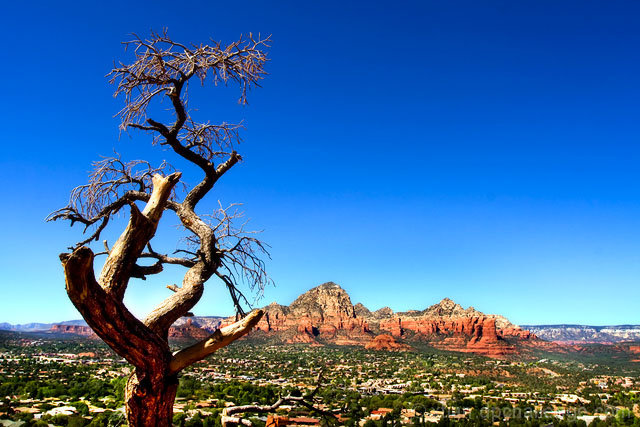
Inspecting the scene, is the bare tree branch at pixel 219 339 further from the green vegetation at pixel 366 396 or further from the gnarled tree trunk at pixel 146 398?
the green vegetation at pixel 366 396

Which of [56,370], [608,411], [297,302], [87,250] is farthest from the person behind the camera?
[297,302]

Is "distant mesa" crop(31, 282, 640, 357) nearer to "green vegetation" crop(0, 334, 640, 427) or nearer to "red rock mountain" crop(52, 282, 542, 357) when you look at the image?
"red rock mountain" crop(52, 282, 542, 357)

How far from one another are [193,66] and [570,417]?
46.3 metres

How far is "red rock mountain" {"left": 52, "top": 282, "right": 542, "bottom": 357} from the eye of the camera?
13625 centimetres

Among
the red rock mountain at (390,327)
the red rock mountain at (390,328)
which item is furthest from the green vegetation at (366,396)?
the red rock mountain at (390,327)

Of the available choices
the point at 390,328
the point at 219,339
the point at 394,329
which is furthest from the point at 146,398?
the point at 390,328

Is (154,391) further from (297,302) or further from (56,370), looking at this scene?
(297,302)

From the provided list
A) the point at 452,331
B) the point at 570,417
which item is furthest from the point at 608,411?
the point at 452,331

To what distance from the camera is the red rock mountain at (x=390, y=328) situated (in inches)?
5364

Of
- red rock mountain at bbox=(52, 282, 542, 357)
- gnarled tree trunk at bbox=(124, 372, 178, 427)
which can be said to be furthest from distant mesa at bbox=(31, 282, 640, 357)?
gnarled tree trunk at bbox=(124, 372, 178, 427)

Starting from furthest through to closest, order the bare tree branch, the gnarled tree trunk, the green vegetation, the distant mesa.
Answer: the distant mesa < the green vegetation < the bare tree branch < the gnarled tree trunk

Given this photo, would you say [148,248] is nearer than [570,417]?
Yes

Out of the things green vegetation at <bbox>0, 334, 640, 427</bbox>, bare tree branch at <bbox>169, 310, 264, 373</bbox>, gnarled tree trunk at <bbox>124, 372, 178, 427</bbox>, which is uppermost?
bare tree branch at <bbox>169, 310, 264, 373</bbox>

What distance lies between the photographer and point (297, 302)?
18500cm
